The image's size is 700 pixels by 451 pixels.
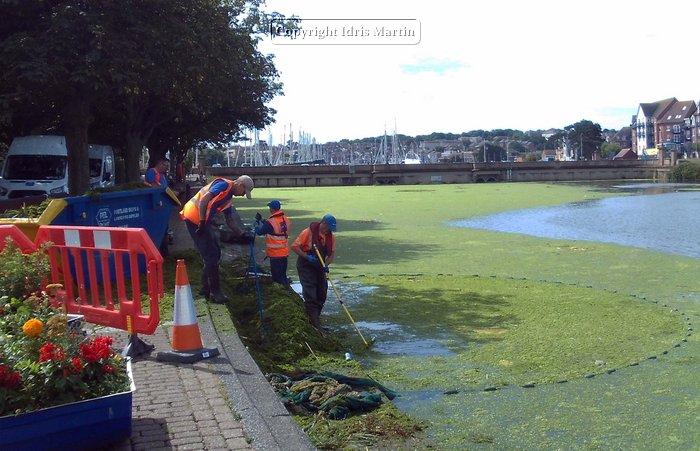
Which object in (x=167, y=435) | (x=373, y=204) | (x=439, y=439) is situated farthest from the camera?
(x=373, y=204)

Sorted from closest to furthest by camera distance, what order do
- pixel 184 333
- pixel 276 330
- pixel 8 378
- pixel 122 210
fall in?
pixel 8 378 → pixel 184 333 → pixel 276 330 → pixel 122 210

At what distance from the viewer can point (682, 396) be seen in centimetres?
589

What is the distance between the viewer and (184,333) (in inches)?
225

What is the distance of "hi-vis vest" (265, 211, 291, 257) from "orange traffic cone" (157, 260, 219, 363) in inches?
132

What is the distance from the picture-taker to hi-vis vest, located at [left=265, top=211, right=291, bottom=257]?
9.09 m

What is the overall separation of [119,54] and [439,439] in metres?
11.6

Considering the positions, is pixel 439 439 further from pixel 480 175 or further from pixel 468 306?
pixel 480 175

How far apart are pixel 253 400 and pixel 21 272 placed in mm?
2118

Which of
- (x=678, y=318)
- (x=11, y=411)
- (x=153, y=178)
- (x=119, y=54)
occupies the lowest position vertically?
(x=678, y=318)

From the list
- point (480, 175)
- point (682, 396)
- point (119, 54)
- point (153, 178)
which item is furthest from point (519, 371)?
point (480, 175)

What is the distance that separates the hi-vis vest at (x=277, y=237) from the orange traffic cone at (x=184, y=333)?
3342 millimetres

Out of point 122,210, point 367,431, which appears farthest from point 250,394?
point 122,210

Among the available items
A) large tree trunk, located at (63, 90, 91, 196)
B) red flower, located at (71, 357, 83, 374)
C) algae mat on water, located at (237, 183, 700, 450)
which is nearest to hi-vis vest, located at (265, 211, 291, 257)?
algae mat on water, located at (237, 183, 700, 450)

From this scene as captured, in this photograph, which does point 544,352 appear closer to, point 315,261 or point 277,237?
point 315,261
